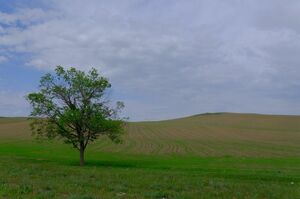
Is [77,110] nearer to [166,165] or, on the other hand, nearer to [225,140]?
[166,165]

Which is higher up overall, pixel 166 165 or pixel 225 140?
pixel 225 140

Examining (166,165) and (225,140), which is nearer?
(166,165)

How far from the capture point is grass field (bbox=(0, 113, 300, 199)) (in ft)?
59.5

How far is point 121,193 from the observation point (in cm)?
1689

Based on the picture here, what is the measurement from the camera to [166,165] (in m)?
47.8

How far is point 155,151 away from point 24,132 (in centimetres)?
4657

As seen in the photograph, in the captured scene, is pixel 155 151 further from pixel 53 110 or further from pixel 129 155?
pixel 53 110

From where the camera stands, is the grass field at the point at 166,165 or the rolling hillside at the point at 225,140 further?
the rolling hillside at the point at 225,140

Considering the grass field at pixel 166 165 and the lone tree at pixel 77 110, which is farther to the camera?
the lone tree at pixel 77 110

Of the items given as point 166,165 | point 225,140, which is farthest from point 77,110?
→ point 225,140

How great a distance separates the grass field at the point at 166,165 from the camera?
59.5 ft

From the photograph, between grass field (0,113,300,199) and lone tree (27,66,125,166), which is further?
lone tree (27,66,125,166)

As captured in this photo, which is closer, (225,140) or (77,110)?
(77,110)

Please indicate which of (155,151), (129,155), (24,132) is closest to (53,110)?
(129,155)
